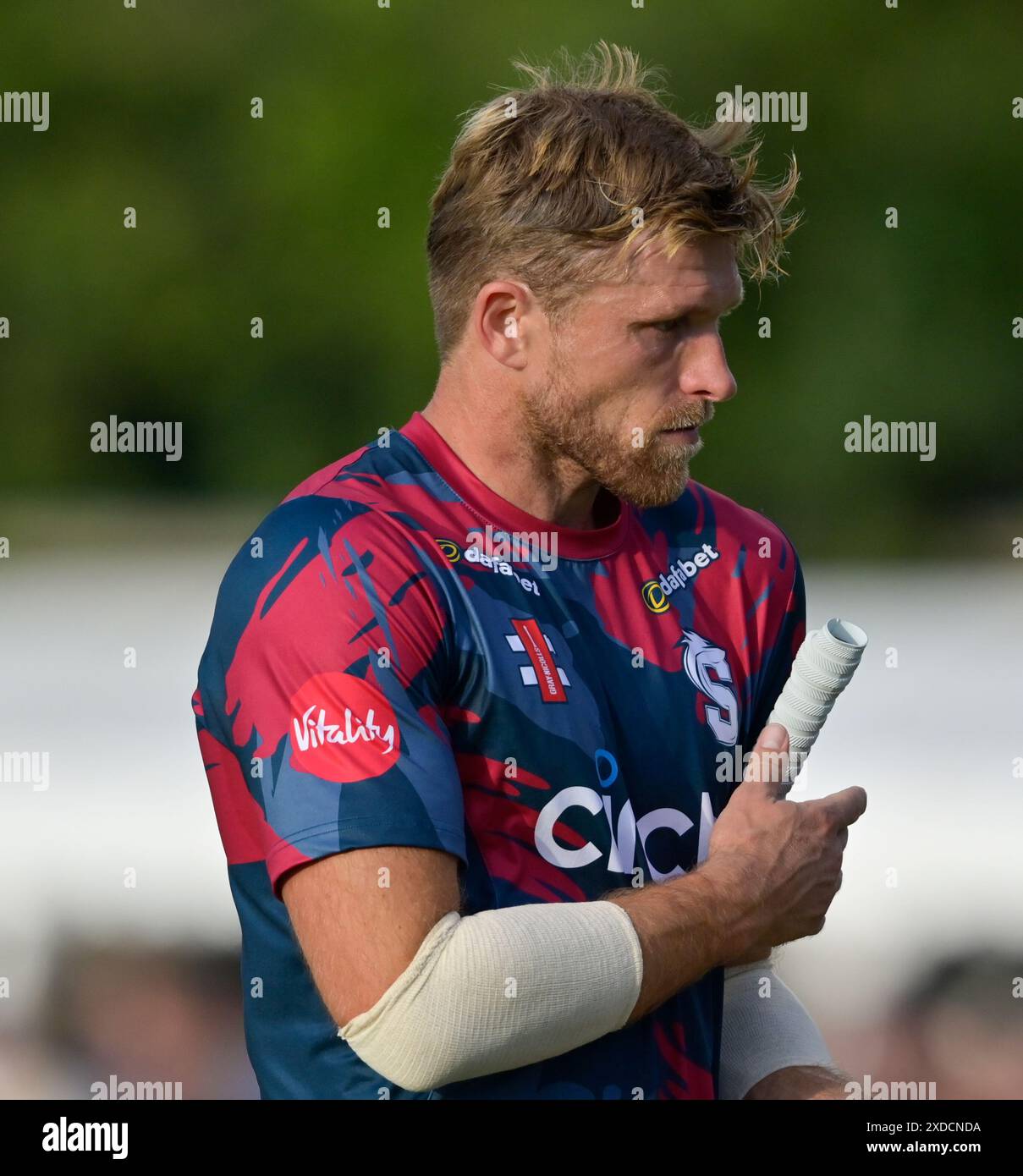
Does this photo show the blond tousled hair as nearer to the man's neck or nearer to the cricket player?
the cricket player

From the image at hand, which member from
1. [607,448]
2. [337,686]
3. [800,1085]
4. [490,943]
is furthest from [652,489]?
[800,1085]

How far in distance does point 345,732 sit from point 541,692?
26cm

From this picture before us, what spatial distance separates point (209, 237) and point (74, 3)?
1780 mm

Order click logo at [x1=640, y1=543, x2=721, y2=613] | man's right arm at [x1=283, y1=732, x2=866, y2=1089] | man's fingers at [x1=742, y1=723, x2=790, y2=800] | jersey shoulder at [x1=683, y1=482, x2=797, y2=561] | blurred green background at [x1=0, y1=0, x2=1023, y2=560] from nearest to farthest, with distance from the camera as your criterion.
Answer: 1. man's right arm at [x1=283, y1=732, x2=866, y2=1089]
2. man's fingers at [x1=742, y1=723, x2=790, y2=800]
3. click logo at [x1=640, y1=543, x2=721, y2=613]
4. jersey shoulder at [x1=683, y1=482, x2=797, y2=561]
5. blurred green background at [x1=0, y1=0, x2=1023, y2=560]

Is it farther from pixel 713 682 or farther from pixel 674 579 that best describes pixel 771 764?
pixel 674 579

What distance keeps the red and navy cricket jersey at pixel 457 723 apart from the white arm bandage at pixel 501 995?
8cm

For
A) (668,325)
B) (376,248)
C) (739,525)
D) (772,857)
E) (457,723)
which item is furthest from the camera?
Result: (376,248)

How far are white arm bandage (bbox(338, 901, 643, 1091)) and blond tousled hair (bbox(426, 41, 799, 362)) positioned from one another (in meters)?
0.80

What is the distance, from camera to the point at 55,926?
17.4 feet

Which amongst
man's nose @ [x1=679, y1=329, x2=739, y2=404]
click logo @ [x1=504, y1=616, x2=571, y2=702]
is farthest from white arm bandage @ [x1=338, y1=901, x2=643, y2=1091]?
man's nose @ [x1=679, y1=329, x2=739, y2=404]

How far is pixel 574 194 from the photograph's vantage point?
209 cm

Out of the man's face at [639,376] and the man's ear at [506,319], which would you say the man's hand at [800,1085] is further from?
the man's ear at [506,319]

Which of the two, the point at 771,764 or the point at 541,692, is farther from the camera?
the point at 771,764

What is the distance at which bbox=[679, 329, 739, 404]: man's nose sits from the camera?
6.88 feet
